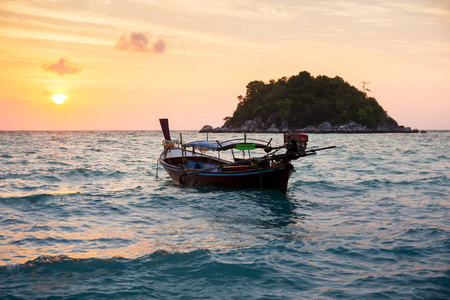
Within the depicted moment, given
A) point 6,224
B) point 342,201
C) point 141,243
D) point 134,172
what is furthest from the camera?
point 134,172

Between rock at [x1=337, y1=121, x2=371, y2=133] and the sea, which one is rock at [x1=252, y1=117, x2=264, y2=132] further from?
the sea

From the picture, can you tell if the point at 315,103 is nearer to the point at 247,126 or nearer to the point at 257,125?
the point at 257,125

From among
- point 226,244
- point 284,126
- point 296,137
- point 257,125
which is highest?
point 257,125

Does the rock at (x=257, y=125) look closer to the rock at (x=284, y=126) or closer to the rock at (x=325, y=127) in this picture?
the rock at (x=284, y=126)

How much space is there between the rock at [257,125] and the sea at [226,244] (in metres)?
145

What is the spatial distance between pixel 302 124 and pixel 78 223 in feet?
488

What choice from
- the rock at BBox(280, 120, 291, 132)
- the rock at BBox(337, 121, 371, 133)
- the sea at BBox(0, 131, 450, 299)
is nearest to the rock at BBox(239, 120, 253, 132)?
the rock at BBox(280, 120, 291, 132)

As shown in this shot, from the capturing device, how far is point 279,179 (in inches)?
665

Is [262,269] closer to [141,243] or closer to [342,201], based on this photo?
[141,243]

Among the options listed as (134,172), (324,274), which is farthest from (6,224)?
(134,172)

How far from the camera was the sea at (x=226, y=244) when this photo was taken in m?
7.08

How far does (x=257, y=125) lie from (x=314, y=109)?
2589 centimetres

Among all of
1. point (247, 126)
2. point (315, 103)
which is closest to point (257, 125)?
point (247, 126)

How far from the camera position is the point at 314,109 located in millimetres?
153875
